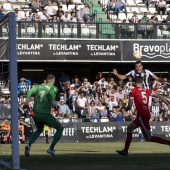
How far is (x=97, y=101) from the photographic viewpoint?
32406 mm

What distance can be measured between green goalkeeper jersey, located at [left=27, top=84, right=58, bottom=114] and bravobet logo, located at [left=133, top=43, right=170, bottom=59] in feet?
61.2

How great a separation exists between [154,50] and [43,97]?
19.4 meters

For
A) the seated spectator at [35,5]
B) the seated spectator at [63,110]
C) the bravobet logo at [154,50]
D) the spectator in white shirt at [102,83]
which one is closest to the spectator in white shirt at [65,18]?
the seated spectator at [35,5]

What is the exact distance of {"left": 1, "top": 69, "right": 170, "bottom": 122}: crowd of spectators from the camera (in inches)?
1209

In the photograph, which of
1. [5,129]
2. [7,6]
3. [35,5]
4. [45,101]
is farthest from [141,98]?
[7,6]

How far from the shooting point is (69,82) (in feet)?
112

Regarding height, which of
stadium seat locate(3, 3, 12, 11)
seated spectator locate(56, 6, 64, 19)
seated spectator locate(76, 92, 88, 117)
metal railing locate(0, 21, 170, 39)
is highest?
stadium seat locate(3, 3, 12, 11)

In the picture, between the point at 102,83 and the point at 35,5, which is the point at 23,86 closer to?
the point at 102,83

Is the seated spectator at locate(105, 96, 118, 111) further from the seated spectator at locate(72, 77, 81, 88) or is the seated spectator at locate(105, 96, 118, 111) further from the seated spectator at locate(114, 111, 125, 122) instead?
the seated spectator at locate(72, 77, 81, 88)

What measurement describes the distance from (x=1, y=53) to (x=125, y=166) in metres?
2.98

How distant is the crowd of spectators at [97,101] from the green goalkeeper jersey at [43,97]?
469 inches

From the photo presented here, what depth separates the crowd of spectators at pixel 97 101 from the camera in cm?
3072

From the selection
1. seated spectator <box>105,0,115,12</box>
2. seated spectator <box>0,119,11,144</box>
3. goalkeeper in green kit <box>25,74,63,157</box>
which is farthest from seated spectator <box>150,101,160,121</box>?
goalkeeper in green kit <box>25,74,63,157</box>

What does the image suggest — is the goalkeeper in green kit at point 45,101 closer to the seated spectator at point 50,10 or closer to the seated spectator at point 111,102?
the seated spectator at point 111,102
